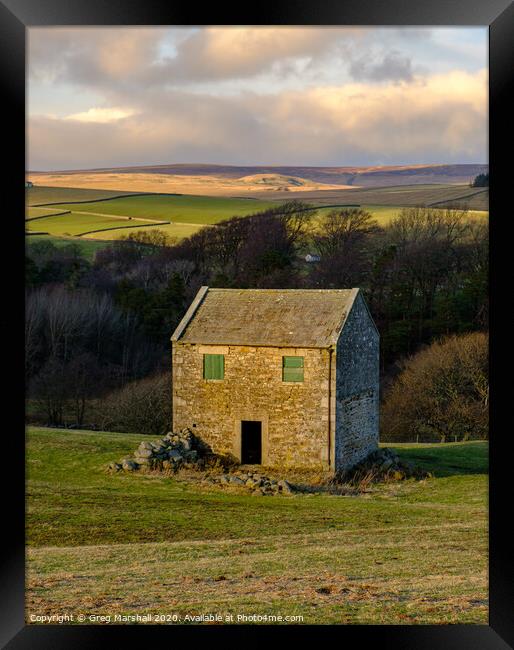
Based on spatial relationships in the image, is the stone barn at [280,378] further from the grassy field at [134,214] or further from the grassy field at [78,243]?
the grassy field at [134,214]

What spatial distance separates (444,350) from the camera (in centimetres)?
3838

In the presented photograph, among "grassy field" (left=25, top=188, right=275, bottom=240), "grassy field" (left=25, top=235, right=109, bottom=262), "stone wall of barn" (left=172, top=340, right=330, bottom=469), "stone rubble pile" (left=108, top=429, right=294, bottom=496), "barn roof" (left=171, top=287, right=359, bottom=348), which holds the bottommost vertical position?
"stone rubble pile" (left=108, top=429, right=294, bottom=496)

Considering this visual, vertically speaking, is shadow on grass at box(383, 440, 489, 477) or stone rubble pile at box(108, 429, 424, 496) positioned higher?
stone rubble pile at box(108, 429, 424, 496)

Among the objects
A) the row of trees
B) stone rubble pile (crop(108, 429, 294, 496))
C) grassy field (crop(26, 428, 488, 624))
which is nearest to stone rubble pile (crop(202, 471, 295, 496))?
stone rubble pile (crop(108, 429, 294, 496))

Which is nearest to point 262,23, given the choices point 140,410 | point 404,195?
point 140,410

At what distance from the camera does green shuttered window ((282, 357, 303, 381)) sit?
22250mm

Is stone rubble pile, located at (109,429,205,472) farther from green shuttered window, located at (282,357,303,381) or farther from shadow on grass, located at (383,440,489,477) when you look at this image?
shadow on grass, located at (383,440,489,477)

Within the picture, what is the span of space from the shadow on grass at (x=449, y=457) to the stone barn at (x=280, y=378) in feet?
7.55

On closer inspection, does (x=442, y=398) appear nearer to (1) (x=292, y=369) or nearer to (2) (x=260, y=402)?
(1) (x=292, y=369)

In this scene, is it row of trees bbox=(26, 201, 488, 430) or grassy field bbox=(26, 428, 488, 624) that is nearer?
grassy field bbox=(26, 428, 488, 624)

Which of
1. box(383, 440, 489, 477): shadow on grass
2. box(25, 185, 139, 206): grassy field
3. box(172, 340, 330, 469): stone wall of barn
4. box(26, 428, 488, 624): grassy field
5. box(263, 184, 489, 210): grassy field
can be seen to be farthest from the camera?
box(25, 185, 139, 206): grassy field

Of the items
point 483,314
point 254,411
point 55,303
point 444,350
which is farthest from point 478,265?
point 254,411

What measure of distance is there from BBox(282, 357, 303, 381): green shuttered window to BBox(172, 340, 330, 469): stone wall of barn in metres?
0.12

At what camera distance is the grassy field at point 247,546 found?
10.1 metres
